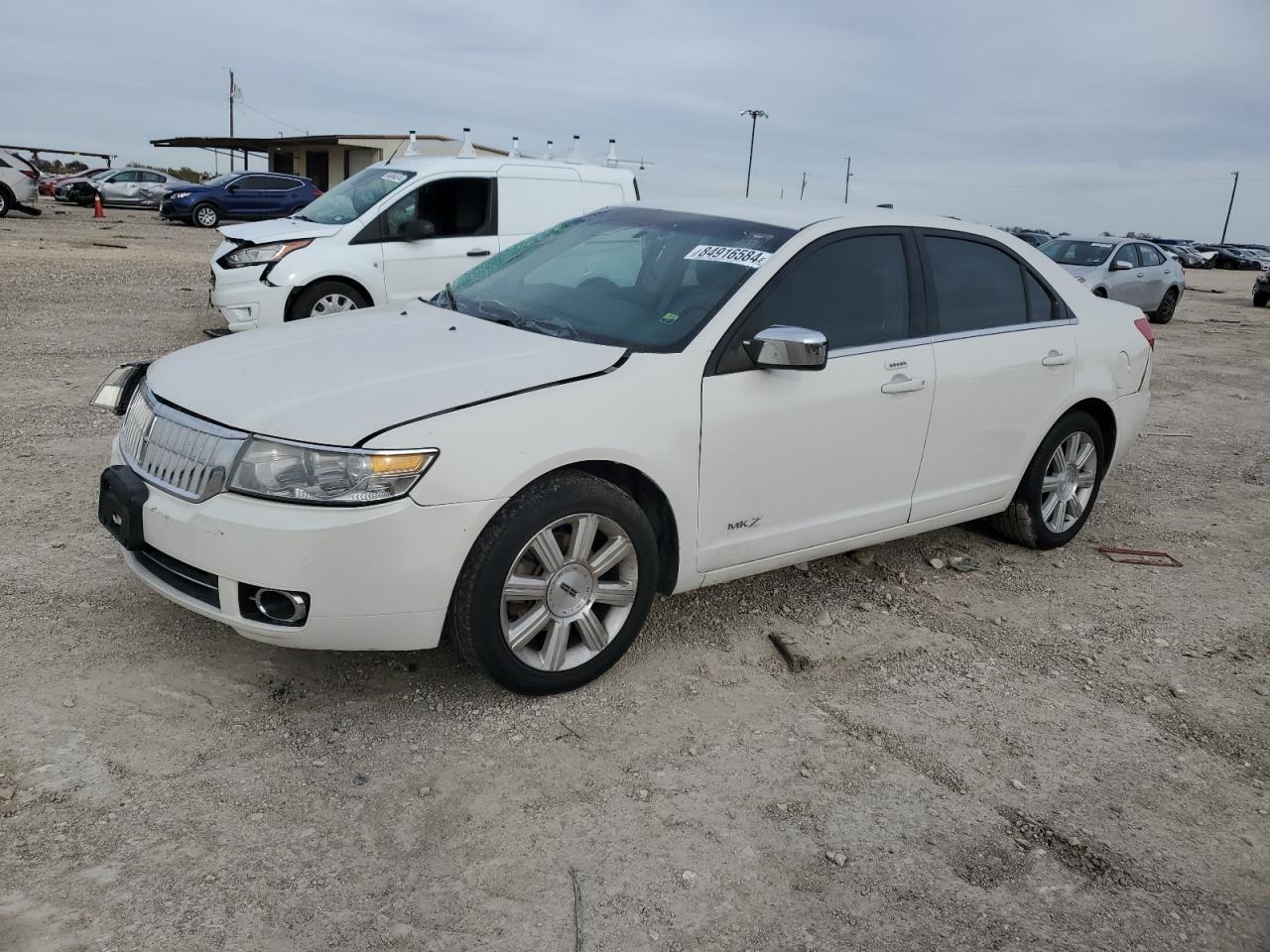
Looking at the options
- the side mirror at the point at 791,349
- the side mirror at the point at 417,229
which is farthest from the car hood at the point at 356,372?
the side mirror at the point at 417,229

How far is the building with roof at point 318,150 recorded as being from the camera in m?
44.2

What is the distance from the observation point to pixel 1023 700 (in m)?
3.91

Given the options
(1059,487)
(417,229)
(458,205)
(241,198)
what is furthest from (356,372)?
(241,198)

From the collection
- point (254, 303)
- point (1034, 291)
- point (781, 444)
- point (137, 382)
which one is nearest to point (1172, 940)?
point (781, 444)

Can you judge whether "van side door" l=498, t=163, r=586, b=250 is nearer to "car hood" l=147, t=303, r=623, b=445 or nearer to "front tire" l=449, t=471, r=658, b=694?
"car hood" l=147, t=303, r=623, b=445

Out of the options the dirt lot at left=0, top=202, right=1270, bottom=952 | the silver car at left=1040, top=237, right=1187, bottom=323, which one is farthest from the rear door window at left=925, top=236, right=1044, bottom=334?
the silver car at left=1040, top=237, right=1187, bottom=323

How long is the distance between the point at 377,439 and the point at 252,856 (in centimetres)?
116

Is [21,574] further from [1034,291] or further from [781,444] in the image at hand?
[1034,291]

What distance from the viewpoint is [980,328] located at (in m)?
4.73

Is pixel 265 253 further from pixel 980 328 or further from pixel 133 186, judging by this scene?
pixel 133 186

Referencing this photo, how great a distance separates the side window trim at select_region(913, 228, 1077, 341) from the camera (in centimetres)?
454

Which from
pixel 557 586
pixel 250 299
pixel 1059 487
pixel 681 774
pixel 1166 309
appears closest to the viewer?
pixel 681 774

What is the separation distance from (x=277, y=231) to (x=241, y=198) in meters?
21.5

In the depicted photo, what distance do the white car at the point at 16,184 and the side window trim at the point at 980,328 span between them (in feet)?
84.8
